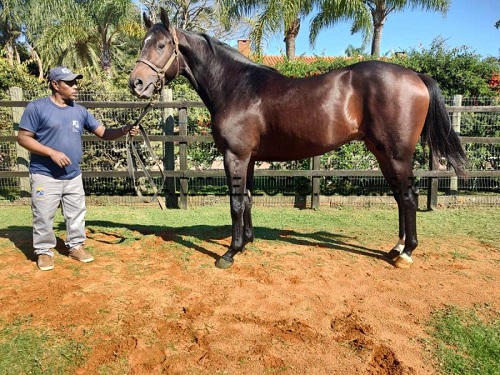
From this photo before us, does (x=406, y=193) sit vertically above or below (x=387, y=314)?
above

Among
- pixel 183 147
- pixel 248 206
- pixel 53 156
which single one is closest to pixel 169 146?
pixel 183 147

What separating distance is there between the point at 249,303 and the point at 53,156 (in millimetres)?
2271

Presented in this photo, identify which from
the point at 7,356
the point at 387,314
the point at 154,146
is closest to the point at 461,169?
the point at 387,314

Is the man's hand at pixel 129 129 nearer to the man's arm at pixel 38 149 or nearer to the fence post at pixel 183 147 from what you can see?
the man's arm at pixel 38 149

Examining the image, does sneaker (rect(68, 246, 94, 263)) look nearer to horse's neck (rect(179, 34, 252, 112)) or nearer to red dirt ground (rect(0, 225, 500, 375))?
red dirt ground (rect(0, 225, 500, 375))

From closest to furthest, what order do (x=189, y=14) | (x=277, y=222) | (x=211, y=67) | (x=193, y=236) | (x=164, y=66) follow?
(x=164, y=66)
(x=211, y=67)
(x=193, y=236)
(x=277, y=222)
(x=189, y=14)

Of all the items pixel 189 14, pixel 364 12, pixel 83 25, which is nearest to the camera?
pixel 364 12

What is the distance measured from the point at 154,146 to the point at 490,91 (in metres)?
6.90

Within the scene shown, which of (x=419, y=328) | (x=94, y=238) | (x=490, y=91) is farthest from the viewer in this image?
(x=490, y=91)

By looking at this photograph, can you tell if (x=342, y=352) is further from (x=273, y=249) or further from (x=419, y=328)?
(x=273, y=249)

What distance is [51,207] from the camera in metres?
3.61

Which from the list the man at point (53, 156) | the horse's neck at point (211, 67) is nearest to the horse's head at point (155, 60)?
the horse's neck at point (211, 67)

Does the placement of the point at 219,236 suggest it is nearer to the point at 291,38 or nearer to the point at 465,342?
the point at 465,342

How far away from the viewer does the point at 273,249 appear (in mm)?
4176
